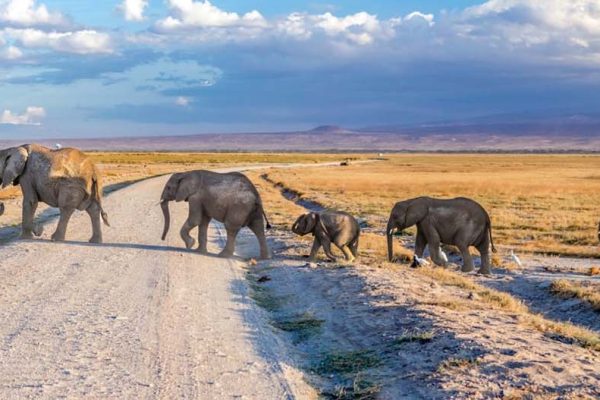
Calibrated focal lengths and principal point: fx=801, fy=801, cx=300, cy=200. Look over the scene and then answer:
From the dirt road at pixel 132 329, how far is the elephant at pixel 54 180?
1910 millimetres

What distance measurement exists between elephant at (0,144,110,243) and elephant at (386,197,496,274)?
25.3ft

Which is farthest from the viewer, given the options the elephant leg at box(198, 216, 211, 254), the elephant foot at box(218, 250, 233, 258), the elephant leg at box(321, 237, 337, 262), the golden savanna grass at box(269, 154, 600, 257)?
the golden savanna grass at box(269, 154, 600, 257)

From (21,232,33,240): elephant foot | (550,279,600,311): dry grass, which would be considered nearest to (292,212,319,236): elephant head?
(550,279,600,311): dry grass

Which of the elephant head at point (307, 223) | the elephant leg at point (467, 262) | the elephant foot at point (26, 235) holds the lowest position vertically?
the elephant leg at point (467, 262)

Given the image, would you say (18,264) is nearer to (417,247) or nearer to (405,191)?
(417,247)

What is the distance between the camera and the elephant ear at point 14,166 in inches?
797

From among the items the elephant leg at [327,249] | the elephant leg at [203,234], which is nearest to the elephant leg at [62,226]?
the elephant leg at [203,234]

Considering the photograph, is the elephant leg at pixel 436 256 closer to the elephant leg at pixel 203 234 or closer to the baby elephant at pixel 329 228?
the baby elephant at pixel 329 228

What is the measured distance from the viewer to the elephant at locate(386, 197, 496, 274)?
19.4 meters

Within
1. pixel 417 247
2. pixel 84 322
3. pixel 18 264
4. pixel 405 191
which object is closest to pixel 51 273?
pixel 18 264

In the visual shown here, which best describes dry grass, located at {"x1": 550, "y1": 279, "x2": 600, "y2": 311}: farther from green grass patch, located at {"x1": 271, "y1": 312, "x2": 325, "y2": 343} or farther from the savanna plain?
green grass patch, located at {"x1": 271, "y1": 312, "x2": 325, "y2": 343}

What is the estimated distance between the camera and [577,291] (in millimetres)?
16594

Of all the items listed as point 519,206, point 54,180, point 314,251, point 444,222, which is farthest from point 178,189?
point 519,206

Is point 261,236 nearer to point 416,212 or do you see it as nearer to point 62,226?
point 416,212
